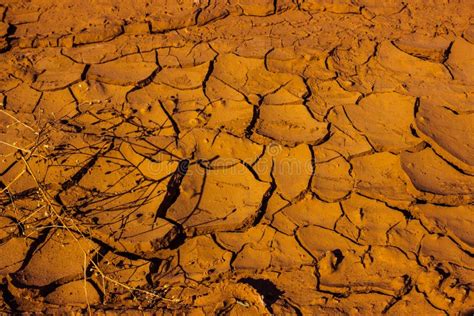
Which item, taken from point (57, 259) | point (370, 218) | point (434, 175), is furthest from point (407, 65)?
point (57, 259)

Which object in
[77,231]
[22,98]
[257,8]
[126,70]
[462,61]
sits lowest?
[77,231]

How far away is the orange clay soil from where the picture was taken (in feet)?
7.80

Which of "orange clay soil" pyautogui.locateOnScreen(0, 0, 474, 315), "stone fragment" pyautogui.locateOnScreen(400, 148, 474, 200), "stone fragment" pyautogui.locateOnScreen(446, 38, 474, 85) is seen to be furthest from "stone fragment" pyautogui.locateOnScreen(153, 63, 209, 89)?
"stone fragment" pyautogui.locateOnScreen(446, 38, 474, 85)

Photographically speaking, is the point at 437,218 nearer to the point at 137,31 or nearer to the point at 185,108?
the point at 185,108

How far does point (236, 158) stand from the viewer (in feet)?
9.70

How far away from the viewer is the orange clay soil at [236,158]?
2377 mm

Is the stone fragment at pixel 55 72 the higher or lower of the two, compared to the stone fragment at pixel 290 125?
higher

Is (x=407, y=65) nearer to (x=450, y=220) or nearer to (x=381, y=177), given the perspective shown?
(x=381, y=177)

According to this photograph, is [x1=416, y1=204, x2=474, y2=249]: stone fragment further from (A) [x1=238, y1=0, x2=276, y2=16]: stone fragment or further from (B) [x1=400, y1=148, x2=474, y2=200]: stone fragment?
(A) [x1=238, y1=0, x2=276, y2=16]: stone fragment

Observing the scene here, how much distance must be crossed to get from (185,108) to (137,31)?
1.08m

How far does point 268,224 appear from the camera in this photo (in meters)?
2.65

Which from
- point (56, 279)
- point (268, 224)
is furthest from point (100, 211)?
point (268, 224)

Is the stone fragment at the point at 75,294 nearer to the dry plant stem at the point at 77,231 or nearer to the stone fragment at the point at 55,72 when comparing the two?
the dry plant stem at the point at 77,231

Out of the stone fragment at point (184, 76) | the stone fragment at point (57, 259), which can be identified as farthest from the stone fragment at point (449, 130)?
the stone fragment at point (57, 259)
